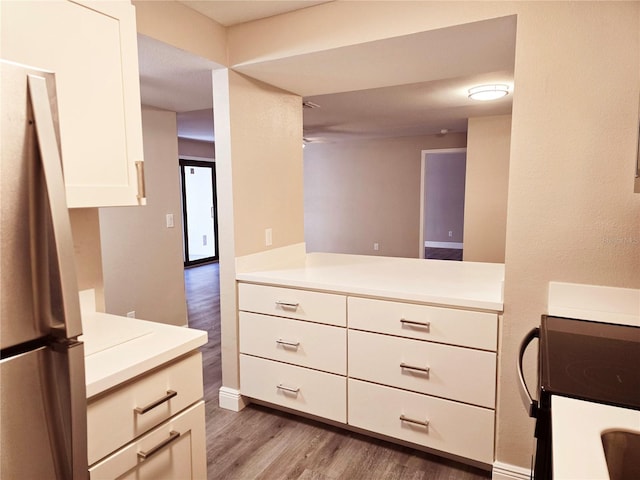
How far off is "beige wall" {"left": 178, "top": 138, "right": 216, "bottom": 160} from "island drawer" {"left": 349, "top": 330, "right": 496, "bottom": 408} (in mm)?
5793

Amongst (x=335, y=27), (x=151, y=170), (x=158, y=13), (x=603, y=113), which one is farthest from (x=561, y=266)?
(x=151, y=170)

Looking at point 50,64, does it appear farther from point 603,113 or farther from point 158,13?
point 603,113

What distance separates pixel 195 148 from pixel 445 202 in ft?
19.1

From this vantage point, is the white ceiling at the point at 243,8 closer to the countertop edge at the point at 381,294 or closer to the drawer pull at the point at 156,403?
the countertop edge at the point at 381,294

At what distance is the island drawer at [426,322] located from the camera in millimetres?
1867

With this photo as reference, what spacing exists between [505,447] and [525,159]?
1297 millimetres

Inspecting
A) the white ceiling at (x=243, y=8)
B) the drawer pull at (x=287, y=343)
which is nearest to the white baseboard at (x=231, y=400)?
the drawer pull at (x=287, y=343)

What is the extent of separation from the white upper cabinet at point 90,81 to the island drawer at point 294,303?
43.9 inches

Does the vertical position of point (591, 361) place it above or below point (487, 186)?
below

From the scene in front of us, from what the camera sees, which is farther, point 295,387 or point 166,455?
point 295,387

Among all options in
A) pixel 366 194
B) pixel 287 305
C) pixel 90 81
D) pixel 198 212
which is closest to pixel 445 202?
pixel 366 194

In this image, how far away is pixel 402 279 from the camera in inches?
90.6

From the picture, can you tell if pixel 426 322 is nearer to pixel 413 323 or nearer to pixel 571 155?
pixel 413 323

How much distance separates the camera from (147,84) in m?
2.84
